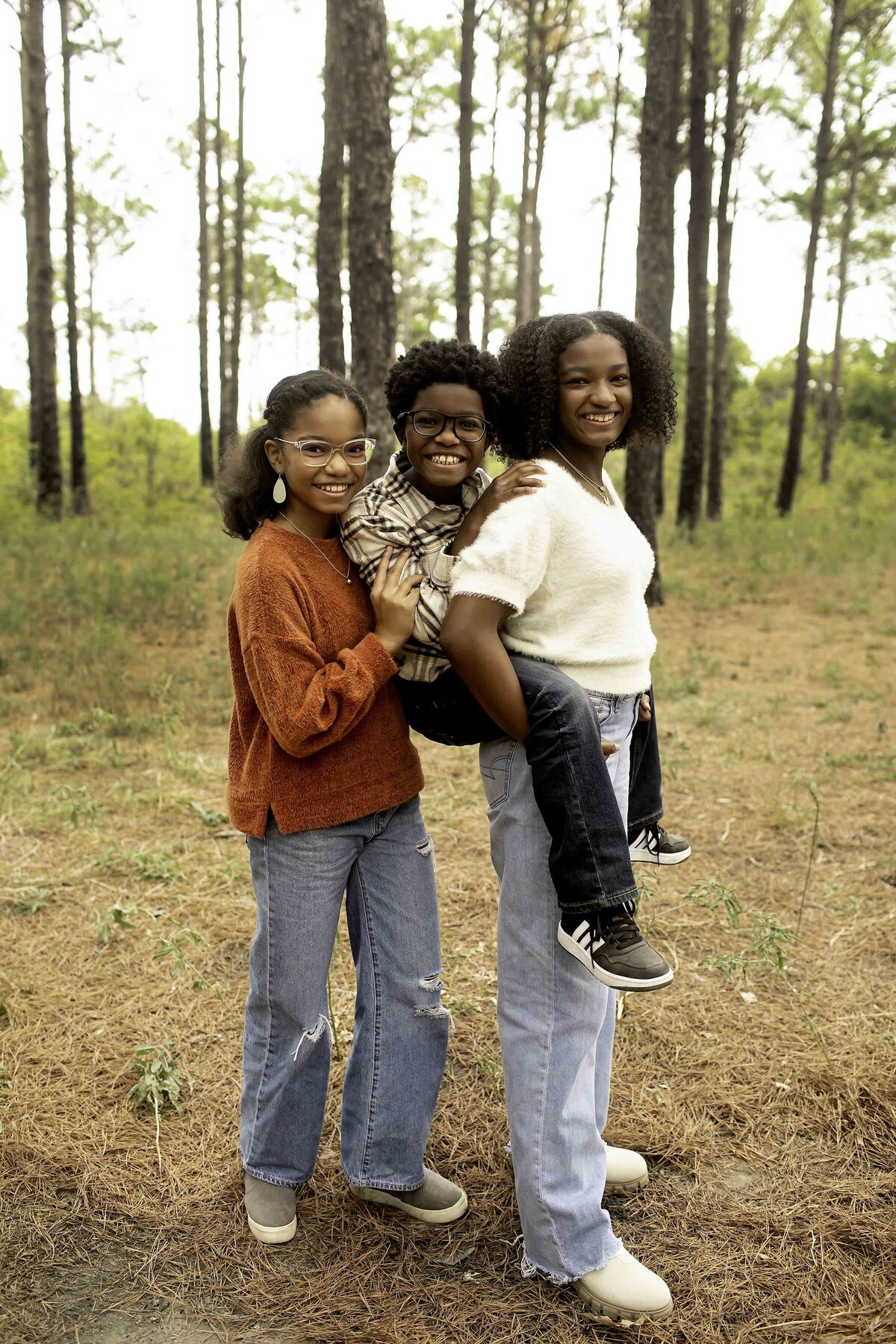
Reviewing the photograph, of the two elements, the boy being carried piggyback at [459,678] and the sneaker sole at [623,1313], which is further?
the sneaker sole at [623,1313]

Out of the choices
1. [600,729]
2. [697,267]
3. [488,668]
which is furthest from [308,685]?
[697,267]

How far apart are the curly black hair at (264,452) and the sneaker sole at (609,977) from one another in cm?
111

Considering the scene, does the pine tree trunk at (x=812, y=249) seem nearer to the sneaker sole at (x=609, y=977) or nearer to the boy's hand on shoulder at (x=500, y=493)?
the boy's hand on shoulder at (x=500, y=493)

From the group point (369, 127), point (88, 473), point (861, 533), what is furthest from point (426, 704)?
point (88, 473)

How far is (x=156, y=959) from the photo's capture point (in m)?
3.72

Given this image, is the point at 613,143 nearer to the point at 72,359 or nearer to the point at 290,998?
the point at 72,359

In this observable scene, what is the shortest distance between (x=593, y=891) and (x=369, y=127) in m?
6.56

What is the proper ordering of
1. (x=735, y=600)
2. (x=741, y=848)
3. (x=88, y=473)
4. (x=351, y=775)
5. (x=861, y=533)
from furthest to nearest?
1. (x=88, y=473)
2. (x=861, y=533)
3. (x=735, y=600)
4. (x=741, y=848)
5. (x=351, y=775)

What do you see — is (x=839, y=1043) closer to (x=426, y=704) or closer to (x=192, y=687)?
(x=426, y=704)

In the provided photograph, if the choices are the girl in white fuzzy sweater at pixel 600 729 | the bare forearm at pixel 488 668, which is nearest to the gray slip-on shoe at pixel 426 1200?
the girl in white fuzzy sweater at pixel 600 729

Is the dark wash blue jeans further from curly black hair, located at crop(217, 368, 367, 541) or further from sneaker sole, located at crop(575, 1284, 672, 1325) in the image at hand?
sneaker sole, located at crop(575, 1284, 672, 1325)

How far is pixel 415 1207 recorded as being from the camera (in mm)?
2500

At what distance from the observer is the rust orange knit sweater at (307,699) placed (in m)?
2.06

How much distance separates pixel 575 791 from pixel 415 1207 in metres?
1.24
